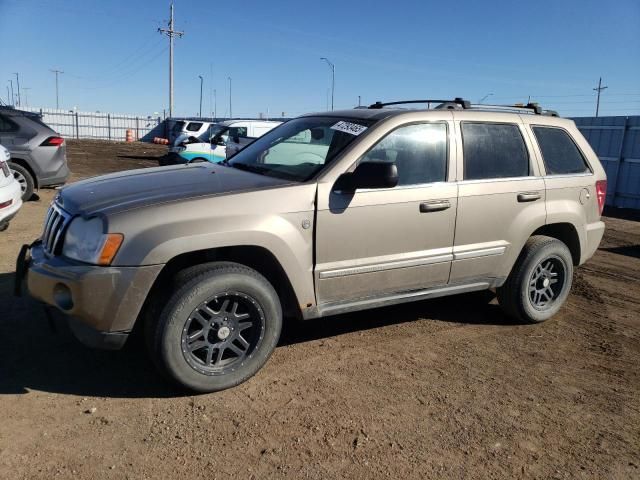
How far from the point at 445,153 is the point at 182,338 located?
7.94ft

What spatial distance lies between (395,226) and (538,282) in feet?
5.96

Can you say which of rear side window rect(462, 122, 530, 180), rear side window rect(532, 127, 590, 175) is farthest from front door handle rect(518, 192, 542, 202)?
rear side window rect(532, 127, 590, 175)

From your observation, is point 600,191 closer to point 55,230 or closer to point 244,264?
point 244,264

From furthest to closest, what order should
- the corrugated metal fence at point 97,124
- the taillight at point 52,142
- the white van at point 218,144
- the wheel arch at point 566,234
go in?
1. the corrugated metal fence at point 97,124
2. the white van at point 218,144
3. the taillight at point 52,142
4. the wheel arch at point 566,234

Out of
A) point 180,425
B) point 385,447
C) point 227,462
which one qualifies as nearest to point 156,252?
point 180,425

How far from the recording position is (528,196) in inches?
185

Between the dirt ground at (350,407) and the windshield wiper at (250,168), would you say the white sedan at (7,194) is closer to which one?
the dirt ground at (350,407)

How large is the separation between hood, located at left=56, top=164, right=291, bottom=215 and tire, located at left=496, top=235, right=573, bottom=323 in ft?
7.64

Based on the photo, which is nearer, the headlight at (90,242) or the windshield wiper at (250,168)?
the headlight at (90,242)

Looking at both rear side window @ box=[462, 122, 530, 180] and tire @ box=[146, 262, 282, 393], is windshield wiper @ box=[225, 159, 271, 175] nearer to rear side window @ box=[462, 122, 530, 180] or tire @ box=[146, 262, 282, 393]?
tire @ box=[146, 262, 282, 393]

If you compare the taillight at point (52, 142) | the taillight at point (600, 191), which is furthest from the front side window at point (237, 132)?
the taillight at point (600, 191)

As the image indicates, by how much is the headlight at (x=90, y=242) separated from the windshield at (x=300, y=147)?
1.32 m

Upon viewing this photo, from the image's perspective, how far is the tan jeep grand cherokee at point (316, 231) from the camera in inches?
129

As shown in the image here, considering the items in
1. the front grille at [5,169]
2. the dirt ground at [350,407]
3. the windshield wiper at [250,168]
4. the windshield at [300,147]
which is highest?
the windshield at [300,147]
